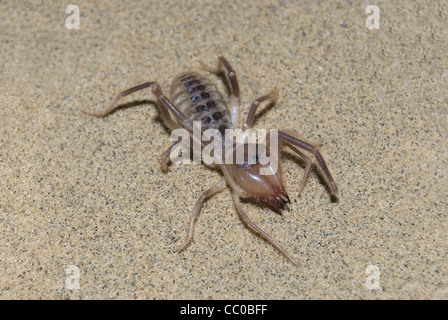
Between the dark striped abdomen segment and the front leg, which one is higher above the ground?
the dark striped abdomen segment

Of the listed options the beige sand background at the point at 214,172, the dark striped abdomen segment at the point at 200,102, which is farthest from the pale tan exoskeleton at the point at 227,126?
the beige sand background at the point at 214,172

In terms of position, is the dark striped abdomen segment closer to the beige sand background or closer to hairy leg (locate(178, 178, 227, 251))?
the beige sand background

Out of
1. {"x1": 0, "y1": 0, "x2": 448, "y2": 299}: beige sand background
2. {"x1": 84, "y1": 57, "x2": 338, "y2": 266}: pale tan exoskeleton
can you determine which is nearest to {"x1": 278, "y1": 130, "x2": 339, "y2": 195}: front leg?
{"x1": 84, "y1": 57, "x2": 338, "y2": 266}: pale tan exoskeleton

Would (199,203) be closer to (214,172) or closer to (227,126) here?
(214,172)

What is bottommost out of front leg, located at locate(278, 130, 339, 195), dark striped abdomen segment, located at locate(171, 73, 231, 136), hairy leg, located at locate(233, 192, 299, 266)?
hairy leg, located at locate(233, 192, 299, 266)

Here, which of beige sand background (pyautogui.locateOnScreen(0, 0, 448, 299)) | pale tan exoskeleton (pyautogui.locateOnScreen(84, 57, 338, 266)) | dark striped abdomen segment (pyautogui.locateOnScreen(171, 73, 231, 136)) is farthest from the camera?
dark striped abdomen segment (pyautogui.locateOnScreen(171, 73, 231, 136))
